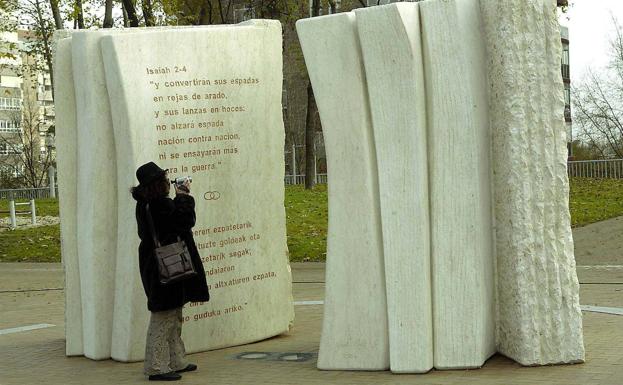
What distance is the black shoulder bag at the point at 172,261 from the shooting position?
9.43 meters

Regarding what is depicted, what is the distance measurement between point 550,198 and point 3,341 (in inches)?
257

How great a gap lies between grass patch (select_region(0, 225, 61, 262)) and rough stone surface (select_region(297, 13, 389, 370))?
1514 cm

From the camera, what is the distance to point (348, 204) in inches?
377

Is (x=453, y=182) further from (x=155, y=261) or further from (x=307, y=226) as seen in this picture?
(x=307, y=226)

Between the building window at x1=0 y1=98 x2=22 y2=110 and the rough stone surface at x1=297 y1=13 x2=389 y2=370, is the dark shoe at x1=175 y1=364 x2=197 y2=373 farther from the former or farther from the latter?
the building window at x1=0 y1=98 x2=22 y2=110

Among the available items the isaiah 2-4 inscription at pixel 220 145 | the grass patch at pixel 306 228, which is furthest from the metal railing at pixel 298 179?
the isaiah 2-4 inscription at pixel 220 145

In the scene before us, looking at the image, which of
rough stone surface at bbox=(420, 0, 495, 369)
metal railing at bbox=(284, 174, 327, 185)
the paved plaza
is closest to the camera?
the paved plaza

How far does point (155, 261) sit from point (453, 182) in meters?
2.61

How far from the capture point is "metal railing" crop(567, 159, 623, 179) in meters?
36.0

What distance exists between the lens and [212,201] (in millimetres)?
11344

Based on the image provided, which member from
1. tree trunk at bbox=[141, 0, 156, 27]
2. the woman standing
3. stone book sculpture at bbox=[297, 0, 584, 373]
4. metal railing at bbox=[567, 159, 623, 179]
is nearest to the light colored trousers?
the woman standing

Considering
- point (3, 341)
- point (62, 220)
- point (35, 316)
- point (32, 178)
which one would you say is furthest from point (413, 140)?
point (32, 178)

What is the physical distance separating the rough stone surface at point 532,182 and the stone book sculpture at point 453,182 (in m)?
0.01

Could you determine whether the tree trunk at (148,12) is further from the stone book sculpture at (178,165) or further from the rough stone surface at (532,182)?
the rough stone surface at (532,182)
